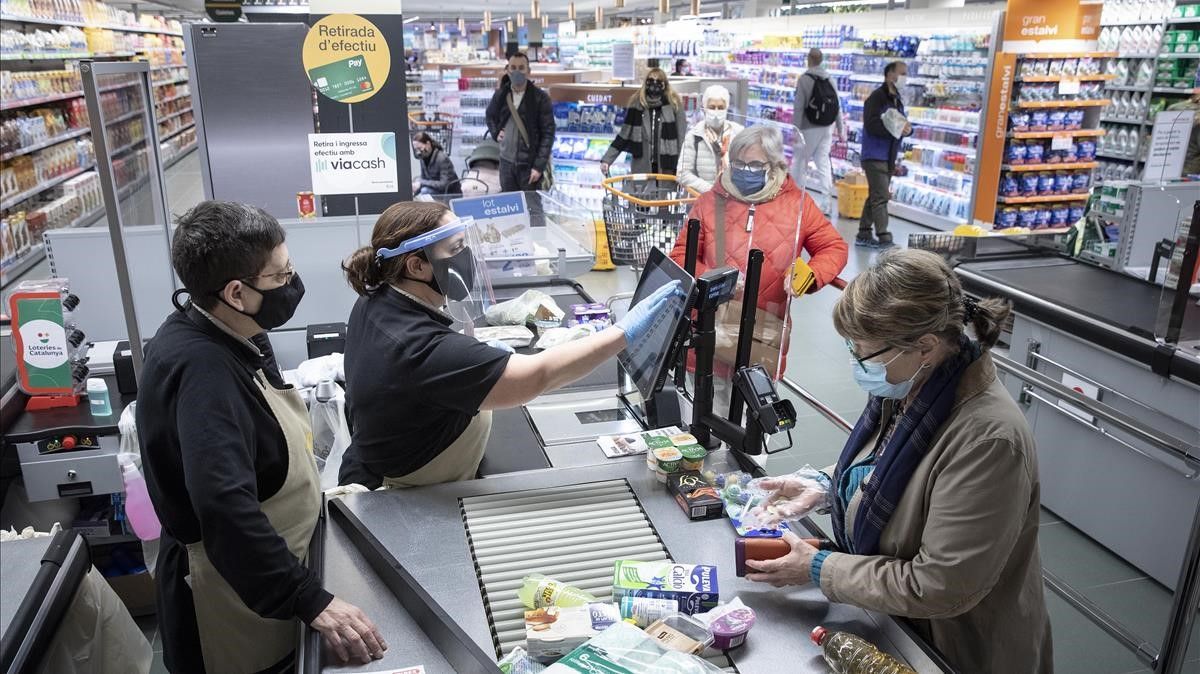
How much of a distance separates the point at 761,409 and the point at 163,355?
1.36 metres

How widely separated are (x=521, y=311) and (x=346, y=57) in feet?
5.81

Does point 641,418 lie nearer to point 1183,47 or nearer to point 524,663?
point 524,663

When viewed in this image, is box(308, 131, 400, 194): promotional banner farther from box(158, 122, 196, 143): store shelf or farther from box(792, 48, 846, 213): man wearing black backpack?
box(158, 122, 196, 143): store shelf

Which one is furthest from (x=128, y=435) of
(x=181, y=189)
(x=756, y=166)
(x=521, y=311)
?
(x=181, y=189)

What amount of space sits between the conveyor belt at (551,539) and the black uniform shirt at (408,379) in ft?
0.73

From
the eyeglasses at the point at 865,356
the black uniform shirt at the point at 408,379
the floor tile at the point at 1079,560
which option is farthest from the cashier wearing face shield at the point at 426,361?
the floor tile at the point at 1079,560

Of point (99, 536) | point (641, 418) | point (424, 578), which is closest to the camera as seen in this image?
point (424, 578)

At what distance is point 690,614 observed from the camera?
169cm

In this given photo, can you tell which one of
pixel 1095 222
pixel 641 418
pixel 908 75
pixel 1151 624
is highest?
pixel 908 75

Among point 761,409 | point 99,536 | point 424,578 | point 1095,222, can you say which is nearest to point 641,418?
point 761,409

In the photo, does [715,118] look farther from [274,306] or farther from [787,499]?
[274,306]

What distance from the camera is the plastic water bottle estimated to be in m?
3.11

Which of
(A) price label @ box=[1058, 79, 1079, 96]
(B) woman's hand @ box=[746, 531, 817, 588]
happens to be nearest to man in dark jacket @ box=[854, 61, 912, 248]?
(A) price label @ box=[1058, 79, 1079, 96]

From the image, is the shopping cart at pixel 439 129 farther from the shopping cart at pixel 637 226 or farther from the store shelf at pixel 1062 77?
the shopping cart at pixel 637 226
